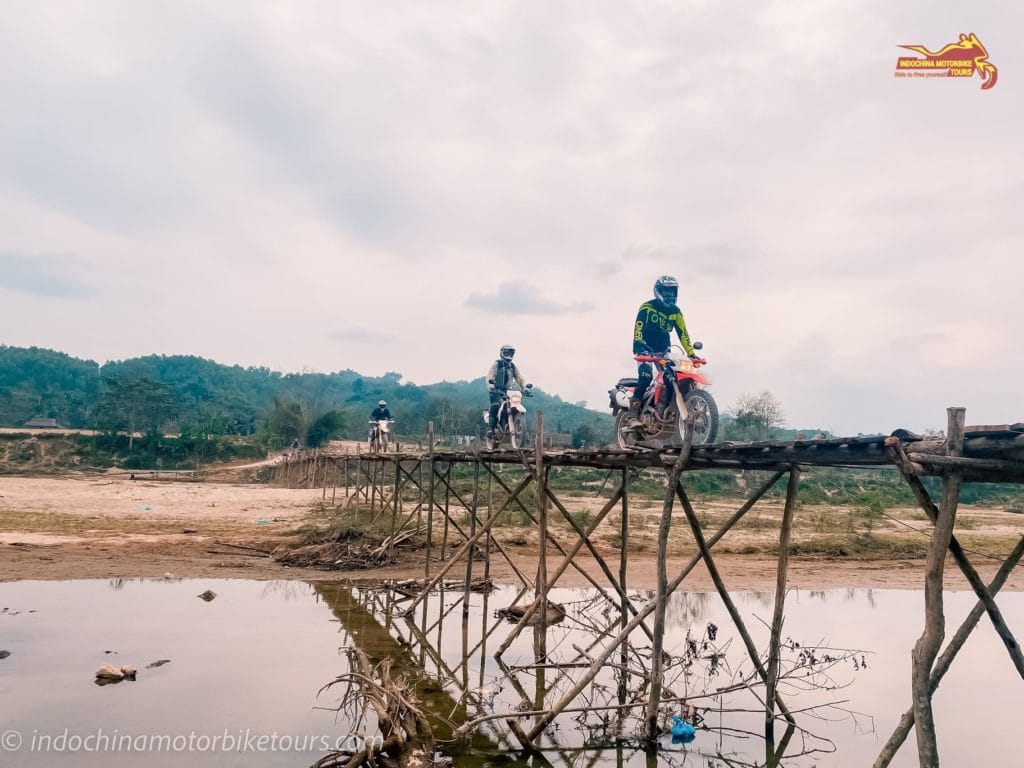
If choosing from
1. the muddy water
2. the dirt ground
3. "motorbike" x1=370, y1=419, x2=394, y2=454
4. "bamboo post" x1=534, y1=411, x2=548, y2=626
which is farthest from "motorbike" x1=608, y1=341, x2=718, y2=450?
"motorbike" x1=370, y1=419, x2=394, y2=454

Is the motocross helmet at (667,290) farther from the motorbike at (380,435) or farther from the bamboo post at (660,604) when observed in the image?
the motorbike at (380,435)

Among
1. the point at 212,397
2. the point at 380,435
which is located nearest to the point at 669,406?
the point at 380,435

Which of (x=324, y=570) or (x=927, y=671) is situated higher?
(x=927, y=671)

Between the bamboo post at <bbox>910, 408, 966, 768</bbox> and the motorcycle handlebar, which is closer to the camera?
the bamboo post at <bbox>910, 408, 966, 768</bbox>

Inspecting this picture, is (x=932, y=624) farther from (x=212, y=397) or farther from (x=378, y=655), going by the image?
(x=212, y=397)

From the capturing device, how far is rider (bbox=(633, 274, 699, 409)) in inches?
425

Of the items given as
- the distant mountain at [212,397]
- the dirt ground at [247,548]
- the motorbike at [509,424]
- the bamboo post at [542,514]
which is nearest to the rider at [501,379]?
the motorbike at [509,424]

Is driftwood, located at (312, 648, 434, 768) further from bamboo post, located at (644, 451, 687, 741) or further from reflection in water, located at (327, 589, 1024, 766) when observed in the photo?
bamboo post, located at (644, 451, 687, 741)

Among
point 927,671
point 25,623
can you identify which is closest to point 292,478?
point 25,623

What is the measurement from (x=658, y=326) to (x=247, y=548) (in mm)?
15171

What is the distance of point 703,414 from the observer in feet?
31.9

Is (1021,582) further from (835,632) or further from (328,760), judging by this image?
(328,760)

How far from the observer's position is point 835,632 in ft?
48.3

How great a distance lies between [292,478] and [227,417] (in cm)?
3259
